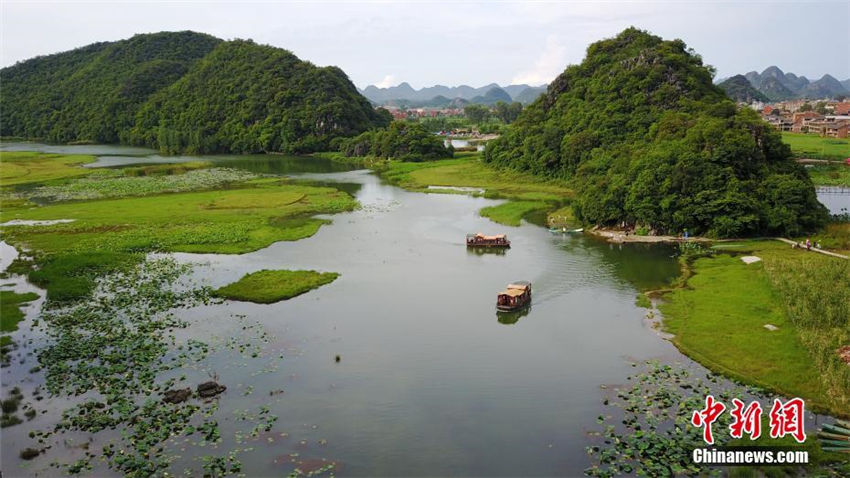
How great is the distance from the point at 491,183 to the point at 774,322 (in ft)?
209

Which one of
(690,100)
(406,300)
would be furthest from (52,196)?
(690,100)

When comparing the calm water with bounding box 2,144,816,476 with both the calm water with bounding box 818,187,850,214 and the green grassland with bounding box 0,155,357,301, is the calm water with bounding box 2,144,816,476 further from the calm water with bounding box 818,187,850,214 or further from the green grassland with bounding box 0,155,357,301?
the calm water with bounding box 818,187,850,214

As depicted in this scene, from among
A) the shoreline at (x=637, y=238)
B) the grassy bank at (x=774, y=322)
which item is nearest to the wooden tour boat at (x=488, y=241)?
the shoreline at (x=637, y=238)

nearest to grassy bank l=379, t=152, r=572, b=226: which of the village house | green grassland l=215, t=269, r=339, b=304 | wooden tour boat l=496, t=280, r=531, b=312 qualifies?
wooden tour boat l=496, t=280, r=531, b=312

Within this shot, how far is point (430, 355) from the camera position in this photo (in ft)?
105

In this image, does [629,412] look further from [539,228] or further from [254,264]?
[539,228]

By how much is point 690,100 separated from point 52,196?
91.2 metres

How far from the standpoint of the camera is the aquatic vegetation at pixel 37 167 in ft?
336

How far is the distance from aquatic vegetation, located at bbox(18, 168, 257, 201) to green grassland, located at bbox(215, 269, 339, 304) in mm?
50026

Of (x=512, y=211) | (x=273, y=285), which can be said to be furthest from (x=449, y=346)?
(x=512, y=211)

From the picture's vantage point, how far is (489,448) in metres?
23.5

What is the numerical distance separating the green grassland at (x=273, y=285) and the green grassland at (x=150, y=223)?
9570 mm

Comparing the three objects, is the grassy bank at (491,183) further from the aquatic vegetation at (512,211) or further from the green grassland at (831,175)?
the green grassland at (831,175)

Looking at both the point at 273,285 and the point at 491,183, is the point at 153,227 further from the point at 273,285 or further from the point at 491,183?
the point at 491,183
